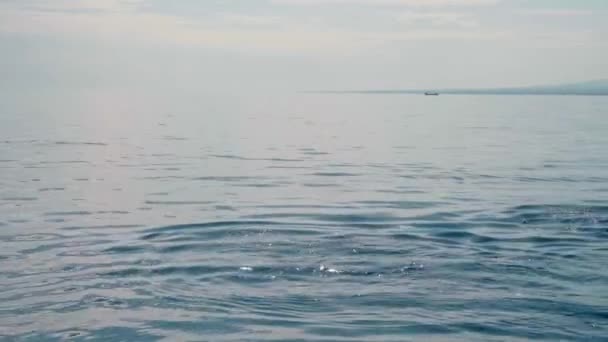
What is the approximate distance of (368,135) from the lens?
49.0 meters

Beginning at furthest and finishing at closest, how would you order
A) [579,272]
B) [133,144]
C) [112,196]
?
[133,144] < [112,196] < [579,272]

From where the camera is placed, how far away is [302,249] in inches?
601

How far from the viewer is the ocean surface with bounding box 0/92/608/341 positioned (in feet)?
35.3

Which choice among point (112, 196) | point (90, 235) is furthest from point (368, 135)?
point (90, 235)

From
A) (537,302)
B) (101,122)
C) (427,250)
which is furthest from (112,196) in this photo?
(101,122)

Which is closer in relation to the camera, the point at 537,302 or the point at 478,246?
the point at 537,302

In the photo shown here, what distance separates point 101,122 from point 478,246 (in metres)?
50.4

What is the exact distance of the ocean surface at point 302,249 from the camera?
10.8 m

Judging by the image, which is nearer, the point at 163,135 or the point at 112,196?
the point at 112,196

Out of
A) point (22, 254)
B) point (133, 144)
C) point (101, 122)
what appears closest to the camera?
point (22, 254)

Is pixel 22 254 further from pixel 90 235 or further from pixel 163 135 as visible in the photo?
pixel 163 135

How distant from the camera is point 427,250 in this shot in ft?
49.9

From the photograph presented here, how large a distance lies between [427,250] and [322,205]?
20.8ft

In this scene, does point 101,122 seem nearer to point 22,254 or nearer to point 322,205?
point 322,205
